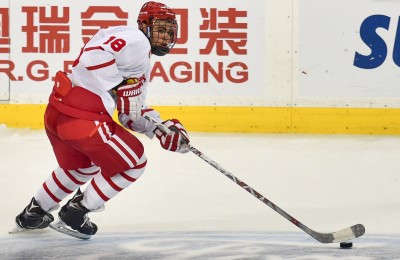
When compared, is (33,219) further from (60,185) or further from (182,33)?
(182,33)

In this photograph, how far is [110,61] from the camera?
3.29 metres

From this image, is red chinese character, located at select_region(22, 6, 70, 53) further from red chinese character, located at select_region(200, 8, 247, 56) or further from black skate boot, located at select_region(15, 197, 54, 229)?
black skate boot, located at select_region(15, 197, 54, 229)

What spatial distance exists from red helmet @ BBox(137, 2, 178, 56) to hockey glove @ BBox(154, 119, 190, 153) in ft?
0.81

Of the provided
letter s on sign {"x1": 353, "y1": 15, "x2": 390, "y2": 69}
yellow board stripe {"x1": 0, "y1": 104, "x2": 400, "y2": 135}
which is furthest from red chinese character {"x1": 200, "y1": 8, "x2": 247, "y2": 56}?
letter s on sign {"x1": 353, "y1": 15, "x2": 390, "y2": 69}

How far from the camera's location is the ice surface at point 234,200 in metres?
3.38

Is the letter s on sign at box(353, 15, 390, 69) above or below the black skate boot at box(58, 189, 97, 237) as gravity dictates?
above

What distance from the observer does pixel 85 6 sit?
20.5 feet

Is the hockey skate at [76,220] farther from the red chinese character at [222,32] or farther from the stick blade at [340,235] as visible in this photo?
the red chinese character at [222,32]

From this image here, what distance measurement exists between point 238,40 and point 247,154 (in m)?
0.97

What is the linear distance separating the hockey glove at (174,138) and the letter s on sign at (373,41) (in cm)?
285

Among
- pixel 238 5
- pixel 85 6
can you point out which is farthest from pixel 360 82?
pixel 85 6

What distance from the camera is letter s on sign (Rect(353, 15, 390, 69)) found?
614 cm

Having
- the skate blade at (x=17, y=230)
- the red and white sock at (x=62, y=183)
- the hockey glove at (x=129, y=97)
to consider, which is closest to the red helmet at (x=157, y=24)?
the hockey glove at (x=129, y=97)

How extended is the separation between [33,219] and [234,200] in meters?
1.00
